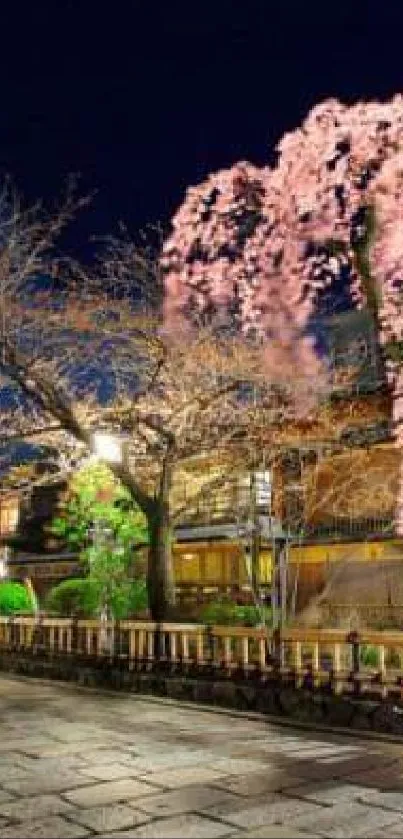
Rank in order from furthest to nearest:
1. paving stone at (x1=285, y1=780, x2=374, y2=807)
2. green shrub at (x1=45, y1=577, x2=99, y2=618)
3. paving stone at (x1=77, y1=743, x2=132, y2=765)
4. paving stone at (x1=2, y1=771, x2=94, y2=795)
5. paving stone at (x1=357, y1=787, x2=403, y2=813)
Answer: green shrub at (x1=45, y1=577, x2=99, y2=618), paving stone at (x1=77, y1=743, x2=132, y2=765), paving stone at (x1=2, y1=771, x2=94, y2=795), paving stone at (x1=285, y1=780, x2=374, y2=807), paving stone at (x1=357, y1=787, x2=403, y2=813)

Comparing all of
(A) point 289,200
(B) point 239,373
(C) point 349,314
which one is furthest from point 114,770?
(C) point 349,314

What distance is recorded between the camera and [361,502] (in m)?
25.7

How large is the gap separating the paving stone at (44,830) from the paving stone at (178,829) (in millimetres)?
241

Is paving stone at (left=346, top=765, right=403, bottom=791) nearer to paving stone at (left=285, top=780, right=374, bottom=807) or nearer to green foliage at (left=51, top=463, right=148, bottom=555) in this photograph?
paving stone at (left=285, top=780, right=374, bottom=807)

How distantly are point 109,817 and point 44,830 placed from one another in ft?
1.84

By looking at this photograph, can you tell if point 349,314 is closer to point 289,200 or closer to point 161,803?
point 289,200

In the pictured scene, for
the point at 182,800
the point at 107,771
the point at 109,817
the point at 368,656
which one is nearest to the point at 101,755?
the point at 107,771

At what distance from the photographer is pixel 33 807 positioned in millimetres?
7160

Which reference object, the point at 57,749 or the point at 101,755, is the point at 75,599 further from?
the point at 101,755

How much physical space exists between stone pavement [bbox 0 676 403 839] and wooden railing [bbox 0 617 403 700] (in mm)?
903

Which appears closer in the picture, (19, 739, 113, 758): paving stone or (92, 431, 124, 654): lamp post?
(19, 739, 113, 758): paving stone

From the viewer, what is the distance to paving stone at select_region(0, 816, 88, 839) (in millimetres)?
6344

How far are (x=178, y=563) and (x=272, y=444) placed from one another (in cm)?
1993

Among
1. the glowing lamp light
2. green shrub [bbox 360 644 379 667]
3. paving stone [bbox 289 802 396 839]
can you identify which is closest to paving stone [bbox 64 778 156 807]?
paving stone [bbox 289 802 396 839]
